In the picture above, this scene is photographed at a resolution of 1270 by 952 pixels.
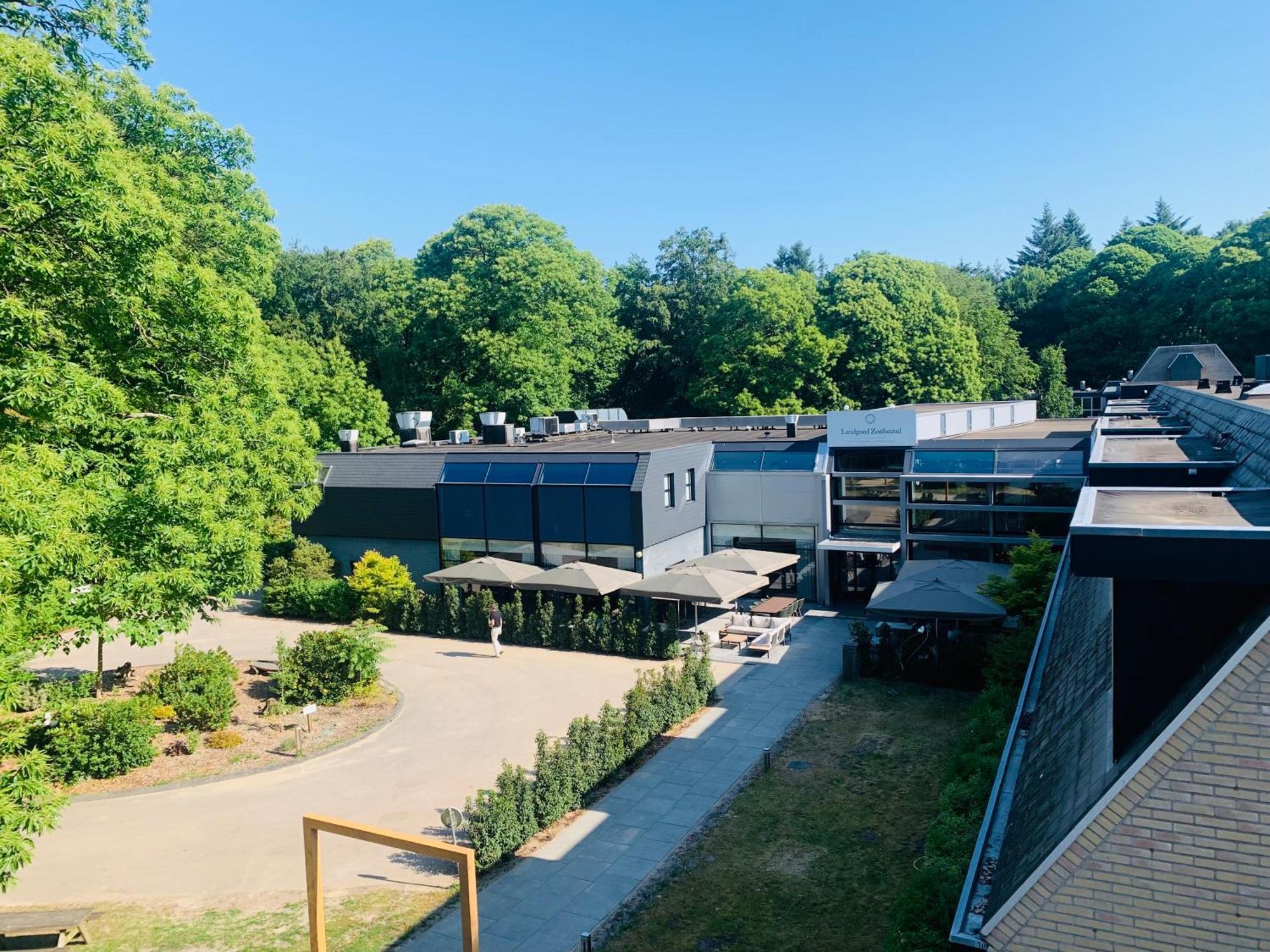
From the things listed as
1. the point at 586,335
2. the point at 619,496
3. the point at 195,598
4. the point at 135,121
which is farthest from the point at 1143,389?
the point at 135,121

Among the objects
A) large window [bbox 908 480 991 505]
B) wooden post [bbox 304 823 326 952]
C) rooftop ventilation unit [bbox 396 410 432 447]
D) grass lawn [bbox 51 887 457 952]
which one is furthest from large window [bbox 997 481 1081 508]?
rooftop ventilation unit [bbox 396 410 432 447]

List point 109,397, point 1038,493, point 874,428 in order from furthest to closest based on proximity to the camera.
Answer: point 874,428 → point 1038,493 → point 109,397

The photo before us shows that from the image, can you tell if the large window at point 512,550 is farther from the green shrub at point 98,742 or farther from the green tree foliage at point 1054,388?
the green tree foliage at point 1054,388

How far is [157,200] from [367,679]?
10653 mm

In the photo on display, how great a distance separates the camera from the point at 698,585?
923 inches

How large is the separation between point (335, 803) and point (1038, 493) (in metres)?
19.2

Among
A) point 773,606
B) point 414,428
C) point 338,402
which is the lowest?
point 773,606

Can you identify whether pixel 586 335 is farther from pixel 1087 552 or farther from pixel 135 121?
pixel 1087 552

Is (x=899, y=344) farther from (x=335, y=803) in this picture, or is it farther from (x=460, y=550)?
(x=335, y=803)

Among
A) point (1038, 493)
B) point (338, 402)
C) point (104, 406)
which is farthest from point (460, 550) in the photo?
point (1038, 493)

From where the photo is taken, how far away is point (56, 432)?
14.2m

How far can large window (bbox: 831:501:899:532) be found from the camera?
2708 centimetres

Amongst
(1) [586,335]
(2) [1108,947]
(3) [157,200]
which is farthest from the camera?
(1) [586,335]

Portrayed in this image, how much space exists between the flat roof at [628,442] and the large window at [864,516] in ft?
7.74
